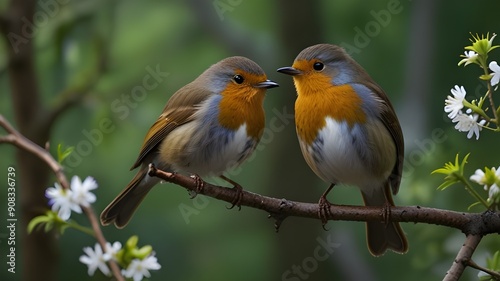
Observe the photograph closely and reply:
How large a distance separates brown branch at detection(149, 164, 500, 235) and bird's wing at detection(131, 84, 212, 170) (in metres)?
0.94

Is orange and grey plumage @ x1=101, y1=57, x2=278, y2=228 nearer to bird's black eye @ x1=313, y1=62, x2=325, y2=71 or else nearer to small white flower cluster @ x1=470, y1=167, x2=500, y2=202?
bird's black eye @ x1=313, y1=62, x2=325, y2=71

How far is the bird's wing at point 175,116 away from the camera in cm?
339

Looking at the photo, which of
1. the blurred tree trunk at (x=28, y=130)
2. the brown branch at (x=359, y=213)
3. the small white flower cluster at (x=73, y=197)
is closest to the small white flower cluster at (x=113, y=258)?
the small white flower cluster at (x=73, y=197)

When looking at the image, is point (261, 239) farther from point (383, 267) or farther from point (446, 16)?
point (446, 16)

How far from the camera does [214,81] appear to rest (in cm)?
343

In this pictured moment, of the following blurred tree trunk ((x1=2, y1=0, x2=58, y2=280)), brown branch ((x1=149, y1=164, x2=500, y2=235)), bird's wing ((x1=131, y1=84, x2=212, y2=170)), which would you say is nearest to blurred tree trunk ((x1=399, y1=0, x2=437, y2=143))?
bird's wing ((x1=131, y1=84, x2=212, y2=170))

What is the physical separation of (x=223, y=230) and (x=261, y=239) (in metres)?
0.28

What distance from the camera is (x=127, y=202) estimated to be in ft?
10.9

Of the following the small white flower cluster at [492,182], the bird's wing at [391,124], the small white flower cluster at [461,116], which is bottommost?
the bird's wing at [391,124]

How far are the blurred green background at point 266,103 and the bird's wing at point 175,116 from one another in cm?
106

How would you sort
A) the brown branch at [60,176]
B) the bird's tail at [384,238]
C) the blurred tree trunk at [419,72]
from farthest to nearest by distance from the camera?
the blurred tree trunk at [419,72] → the bird's tail at [384,238] → the brown branch at [60,176]

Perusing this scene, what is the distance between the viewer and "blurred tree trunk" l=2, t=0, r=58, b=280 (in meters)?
3.74

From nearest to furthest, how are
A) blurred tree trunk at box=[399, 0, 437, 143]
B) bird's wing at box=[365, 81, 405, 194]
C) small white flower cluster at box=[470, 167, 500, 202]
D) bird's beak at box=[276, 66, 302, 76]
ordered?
small white flower cluster at box=[470, 167, 500, 202] < bird's beak at box=[276, 66, 302, 76] < bird's wing at box=[365, 81, 405, 194] < blurred tree trunk at box=[399, 0, 437, 143]

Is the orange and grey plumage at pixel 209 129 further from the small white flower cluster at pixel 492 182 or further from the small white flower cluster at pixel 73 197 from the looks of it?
the small white flower cluster at pixel 492 182
